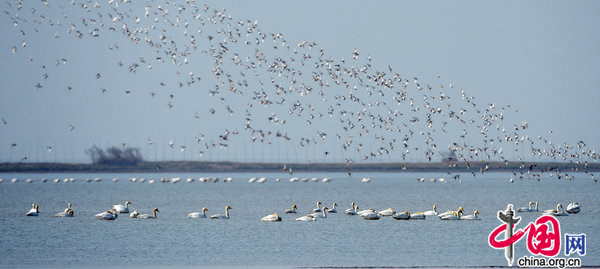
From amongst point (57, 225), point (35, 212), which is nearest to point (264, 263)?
point (57, 225)

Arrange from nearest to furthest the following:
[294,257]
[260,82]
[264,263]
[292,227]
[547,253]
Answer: [547,253]
[264,263]
[294,257]
[260,82]
[292,227]

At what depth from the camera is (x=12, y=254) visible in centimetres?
4991

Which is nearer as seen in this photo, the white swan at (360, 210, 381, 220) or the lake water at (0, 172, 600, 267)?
the lake water at (0, 172, 600, 267)

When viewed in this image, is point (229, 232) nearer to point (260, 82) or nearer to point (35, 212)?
point (260, 82)

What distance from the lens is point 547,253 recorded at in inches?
1439

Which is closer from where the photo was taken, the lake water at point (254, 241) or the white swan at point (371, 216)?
the lake water at point (254, 241)

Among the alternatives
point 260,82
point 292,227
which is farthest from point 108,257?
point 292,227

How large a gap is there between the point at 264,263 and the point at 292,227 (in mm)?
21998

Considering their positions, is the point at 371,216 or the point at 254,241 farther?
the point at 371,216

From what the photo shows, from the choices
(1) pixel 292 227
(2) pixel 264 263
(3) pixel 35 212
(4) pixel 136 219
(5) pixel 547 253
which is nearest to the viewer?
(5) pixel 547 253

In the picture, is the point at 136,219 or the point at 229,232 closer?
the point at 229,232

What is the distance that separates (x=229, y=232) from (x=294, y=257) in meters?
15.8

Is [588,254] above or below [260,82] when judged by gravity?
below

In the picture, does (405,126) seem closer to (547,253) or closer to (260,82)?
(260,82)
